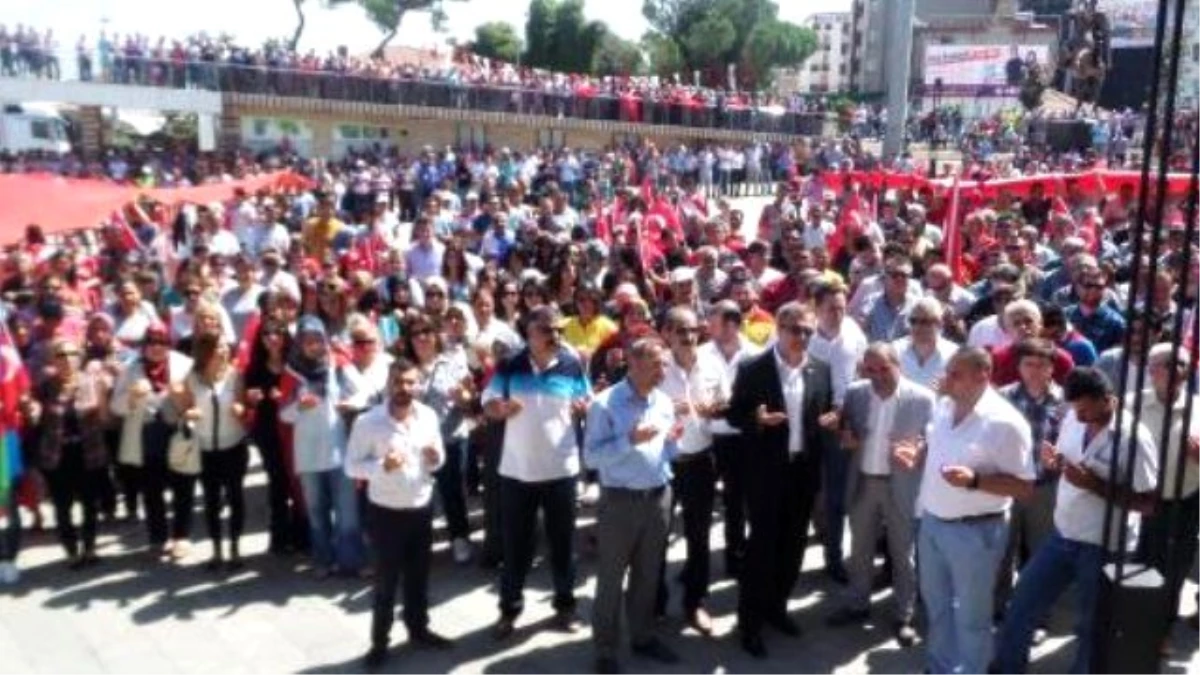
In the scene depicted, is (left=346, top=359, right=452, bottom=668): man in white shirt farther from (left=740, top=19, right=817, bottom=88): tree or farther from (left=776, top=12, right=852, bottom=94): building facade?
(left=776, top=12, right=852, bottom=94): building facade

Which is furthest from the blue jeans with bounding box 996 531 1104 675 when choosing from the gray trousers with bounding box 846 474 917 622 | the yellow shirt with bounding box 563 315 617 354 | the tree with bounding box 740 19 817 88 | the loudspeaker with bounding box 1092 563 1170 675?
the tree with bounding box 740 19 817 88

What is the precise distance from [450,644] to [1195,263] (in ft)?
19.2

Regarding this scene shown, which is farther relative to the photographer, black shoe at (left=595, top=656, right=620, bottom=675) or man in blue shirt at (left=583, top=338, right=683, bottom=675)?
black shoe at (left=595, top=656, right=620, bottom=675)

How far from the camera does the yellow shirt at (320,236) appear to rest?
12.3 m

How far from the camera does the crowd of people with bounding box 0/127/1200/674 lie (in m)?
4.96

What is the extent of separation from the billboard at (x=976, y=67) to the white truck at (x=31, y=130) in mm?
28185

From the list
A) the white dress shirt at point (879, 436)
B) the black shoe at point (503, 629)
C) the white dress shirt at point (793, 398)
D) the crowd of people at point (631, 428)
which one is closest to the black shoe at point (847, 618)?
the crowd of people at point (631, 428)

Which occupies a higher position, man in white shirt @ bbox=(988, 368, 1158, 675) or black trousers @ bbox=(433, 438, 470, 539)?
man in white shirt @ bbox=(988, 368, 1158, 675)

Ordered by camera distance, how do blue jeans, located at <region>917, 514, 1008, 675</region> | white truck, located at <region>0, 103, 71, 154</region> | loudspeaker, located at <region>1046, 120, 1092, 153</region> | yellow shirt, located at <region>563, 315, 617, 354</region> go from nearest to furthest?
blue jeans, located at <region>917, 514, 1008, 675</region> < yellow shirt, located at <region>563, 315, 617, 354</region> < loudspeaker, located at <region>1046, 120, 1092, 153</region> < white truck, located at <region>0, 103, 71, 154</region>

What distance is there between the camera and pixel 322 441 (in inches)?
261

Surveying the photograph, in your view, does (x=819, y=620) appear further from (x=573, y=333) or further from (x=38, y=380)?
(x=38, y=380)

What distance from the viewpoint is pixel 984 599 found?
4.86 meters

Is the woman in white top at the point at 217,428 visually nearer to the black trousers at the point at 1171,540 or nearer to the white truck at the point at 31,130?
the black trousers at the point at 1171,540

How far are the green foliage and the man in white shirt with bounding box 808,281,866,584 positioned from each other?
70427mm
